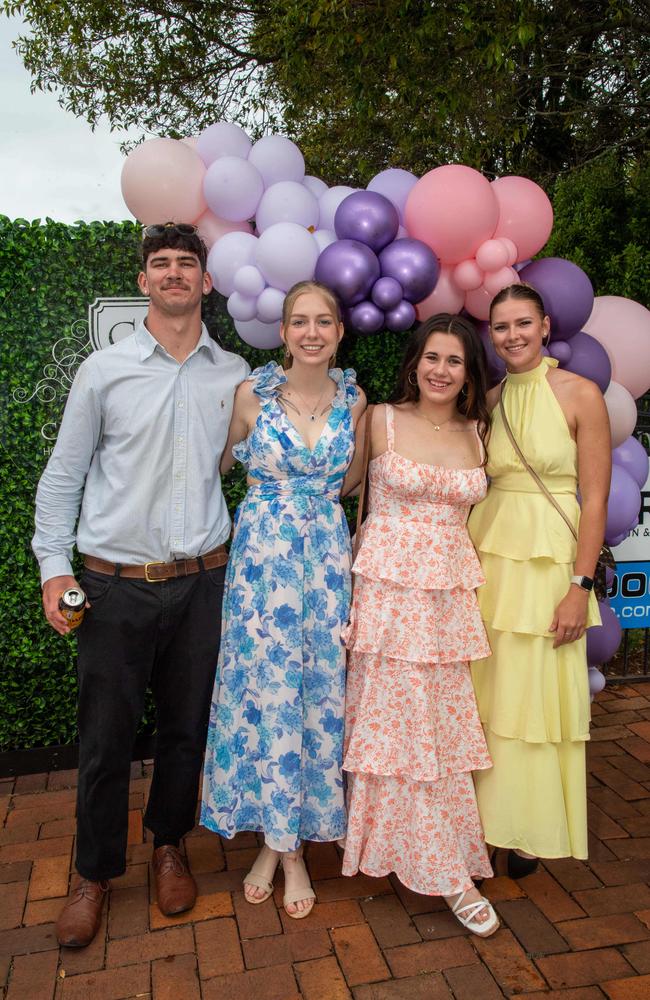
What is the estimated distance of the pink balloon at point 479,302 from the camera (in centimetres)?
317

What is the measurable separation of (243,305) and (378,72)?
2721 millimetres

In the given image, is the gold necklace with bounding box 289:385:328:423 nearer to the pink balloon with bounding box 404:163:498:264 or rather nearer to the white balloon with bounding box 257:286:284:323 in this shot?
the white balloon with bounding box 257:286:284:323

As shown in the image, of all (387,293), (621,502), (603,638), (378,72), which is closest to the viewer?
(387,293)

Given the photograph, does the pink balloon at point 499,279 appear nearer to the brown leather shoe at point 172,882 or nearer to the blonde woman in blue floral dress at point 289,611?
the blonde woman in blue floral dress at point 289,611

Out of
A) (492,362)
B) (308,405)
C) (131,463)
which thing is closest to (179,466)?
(131,463)

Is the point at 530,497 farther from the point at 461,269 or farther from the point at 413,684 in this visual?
the point at 461,269

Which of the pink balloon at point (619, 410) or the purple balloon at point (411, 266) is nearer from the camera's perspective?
the purple balloon at point (411, 266)

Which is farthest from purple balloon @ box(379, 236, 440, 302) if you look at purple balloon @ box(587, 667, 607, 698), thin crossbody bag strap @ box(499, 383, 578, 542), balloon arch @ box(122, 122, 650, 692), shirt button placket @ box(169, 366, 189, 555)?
purple balloon @ box(587, 667, 607, 698)

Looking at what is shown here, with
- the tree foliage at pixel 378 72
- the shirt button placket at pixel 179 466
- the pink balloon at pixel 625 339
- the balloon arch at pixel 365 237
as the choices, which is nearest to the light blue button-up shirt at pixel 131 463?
the shirt button placket at pixel 179 466

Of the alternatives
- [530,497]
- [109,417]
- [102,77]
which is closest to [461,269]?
[530,497]

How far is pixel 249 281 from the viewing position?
298cm

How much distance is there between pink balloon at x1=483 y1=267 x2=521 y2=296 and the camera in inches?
122

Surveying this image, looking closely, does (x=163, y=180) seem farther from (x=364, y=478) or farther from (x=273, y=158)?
(x=364, y=478)

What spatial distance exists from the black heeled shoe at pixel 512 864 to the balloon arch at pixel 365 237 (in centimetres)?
138
